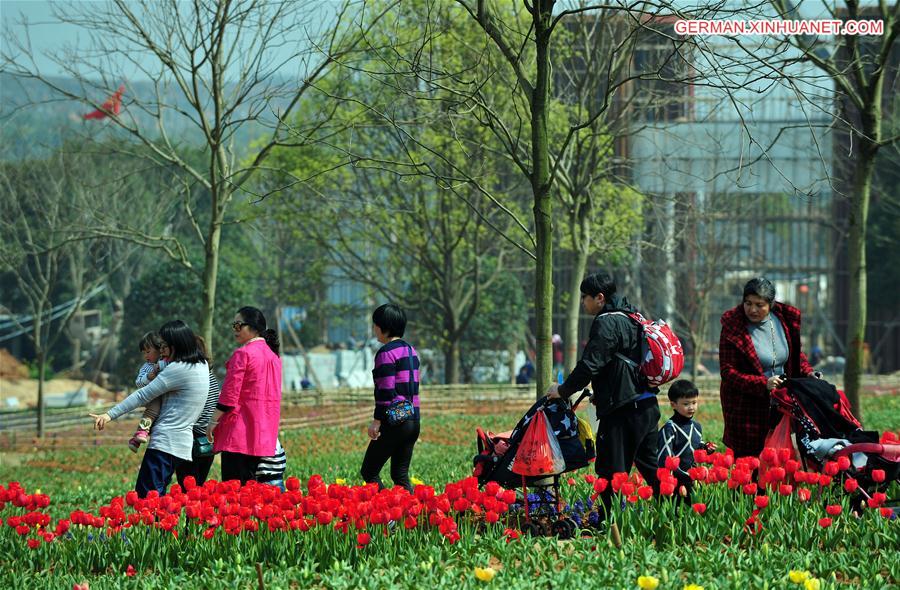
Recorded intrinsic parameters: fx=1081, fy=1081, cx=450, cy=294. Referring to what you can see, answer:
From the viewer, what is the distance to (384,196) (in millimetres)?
25828

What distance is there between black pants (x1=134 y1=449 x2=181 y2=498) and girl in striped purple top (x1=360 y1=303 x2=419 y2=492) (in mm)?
1255

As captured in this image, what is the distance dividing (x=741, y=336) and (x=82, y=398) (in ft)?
126

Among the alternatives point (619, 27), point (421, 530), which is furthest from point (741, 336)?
point (619, 27)

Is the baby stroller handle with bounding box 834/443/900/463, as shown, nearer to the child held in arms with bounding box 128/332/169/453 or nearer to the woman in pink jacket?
the woman in pink jacket

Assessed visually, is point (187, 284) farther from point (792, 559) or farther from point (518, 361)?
point (792, 559)

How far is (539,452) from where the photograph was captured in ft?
19.7

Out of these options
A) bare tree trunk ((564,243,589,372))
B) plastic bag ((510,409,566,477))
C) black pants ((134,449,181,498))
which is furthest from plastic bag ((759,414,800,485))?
bare tree trunk ((564,243,589,372))

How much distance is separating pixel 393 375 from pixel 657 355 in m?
1.84

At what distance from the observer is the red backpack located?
6078 millimetres

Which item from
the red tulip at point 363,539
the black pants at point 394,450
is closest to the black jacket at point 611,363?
the red tulip at point 363,539

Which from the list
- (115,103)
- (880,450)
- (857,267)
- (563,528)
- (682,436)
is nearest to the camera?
(563,528)

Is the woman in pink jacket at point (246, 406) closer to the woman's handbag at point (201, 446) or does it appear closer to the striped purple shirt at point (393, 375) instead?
the woman's handbag at point (201, 446)

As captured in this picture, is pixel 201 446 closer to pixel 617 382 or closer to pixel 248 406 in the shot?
pixel 248 406

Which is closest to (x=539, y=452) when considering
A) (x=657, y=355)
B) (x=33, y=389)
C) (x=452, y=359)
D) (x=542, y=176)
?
(x=657, y=355)
